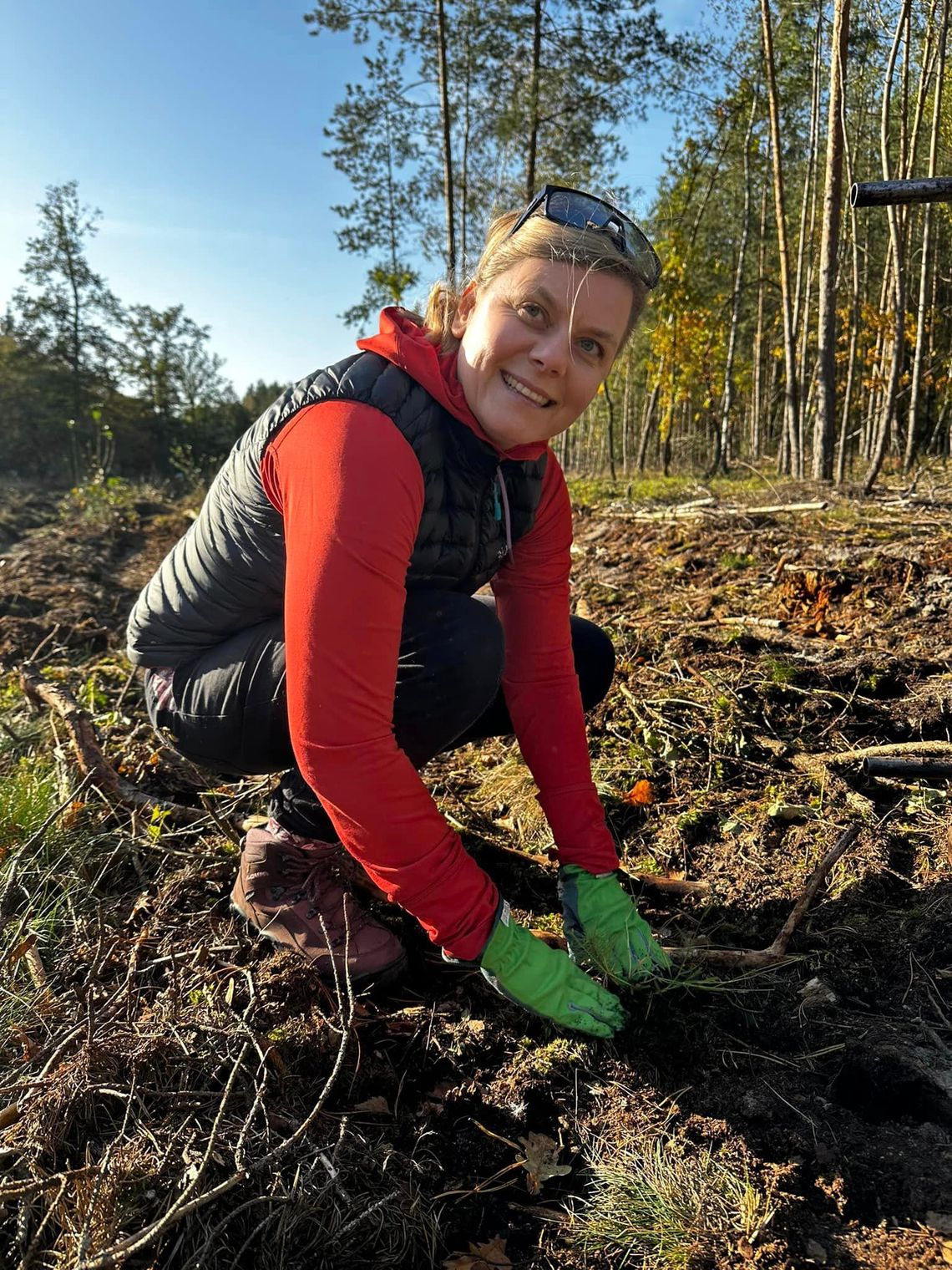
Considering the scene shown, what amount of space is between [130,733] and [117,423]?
2474cm

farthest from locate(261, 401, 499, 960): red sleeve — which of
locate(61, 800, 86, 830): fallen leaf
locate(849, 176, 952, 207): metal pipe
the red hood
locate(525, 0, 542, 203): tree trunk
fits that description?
locate(525, 0, 542, 203): tree trunk

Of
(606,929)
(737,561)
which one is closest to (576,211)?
(606,929)

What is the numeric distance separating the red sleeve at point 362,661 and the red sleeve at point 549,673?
17.9 inches

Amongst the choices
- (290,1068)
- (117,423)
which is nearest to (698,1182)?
(290,1068)

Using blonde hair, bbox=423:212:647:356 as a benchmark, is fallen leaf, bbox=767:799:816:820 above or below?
below

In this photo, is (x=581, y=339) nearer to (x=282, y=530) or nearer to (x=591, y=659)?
(x=282, y=530)

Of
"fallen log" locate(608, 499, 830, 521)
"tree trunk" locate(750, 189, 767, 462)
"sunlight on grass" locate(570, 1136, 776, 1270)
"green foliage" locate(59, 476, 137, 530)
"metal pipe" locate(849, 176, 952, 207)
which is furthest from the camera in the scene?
"tree trunk" locate(750, 189, 767, 462)

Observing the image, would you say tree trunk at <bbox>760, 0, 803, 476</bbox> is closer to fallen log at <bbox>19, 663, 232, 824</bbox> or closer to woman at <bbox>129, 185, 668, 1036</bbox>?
woman at <bbox>129, 185, 668, 1036</bbox>

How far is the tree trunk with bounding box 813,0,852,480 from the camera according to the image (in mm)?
5734

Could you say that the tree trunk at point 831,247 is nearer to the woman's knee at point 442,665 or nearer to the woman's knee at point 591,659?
the woman's knee at point 591,659

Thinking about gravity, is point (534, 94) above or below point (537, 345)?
above

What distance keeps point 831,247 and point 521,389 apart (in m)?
6.24

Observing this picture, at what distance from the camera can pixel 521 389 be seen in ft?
4.83

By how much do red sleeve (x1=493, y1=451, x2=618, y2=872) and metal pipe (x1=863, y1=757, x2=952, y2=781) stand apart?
2.50 ft
